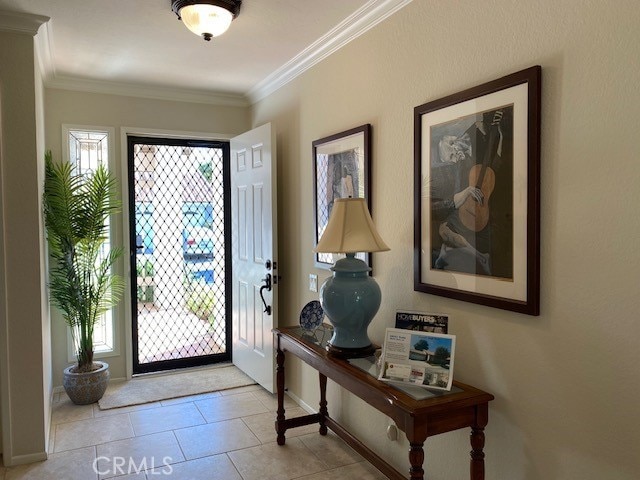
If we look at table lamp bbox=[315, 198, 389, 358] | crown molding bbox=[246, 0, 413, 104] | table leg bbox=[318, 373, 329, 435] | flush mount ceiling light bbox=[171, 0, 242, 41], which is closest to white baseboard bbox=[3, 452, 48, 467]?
table leg bbox=[318, 373, 329, 435]

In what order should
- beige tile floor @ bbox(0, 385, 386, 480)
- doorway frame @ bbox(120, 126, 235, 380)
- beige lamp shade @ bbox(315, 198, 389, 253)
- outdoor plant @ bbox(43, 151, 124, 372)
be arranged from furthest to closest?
doorway frame @ bbox(120, 126, 235, 380) → outdoor plant @ bbox(43, 151, 124, 372) → beige tile floor @ bbox(0, 385, 386, 480) → beige lamp shade @ bbox(315, 198, 389, 253)

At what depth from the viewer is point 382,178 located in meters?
2.57

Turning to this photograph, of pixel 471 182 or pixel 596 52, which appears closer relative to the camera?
pixel 596 52

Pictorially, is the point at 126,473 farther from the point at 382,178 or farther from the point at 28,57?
the point at 28,57

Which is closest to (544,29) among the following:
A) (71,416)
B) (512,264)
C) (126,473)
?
(512,264)

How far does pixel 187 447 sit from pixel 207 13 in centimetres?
246

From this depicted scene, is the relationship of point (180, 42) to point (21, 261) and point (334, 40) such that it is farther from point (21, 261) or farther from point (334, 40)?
point (21, 261)

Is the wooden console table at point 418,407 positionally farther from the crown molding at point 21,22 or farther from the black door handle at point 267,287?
the crown molding at point 21,22

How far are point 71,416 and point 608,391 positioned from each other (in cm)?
335

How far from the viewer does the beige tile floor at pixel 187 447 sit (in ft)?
8.61

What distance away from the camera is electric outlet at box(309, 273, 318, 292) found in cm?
329

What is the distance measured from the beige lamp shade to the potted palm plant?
2.04 metres

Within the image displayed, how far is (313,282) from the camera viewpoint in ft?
10.9

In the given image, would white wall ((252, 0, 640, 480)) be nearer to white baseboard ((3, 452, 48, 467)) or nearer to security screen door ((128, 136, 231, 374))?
white baseboard ((3, 452, 48, 467))
